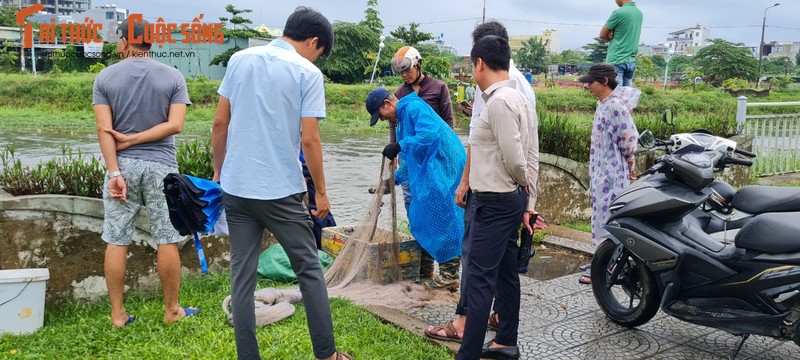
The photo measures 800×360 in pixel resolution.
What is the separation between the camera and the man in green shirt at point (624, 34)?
6551 millimetres

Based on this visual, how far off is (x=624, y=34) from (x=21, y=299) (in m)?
5.57

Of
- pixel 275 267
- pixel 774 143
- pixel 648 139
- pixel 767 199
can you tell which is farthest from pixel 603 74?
pixel 774 143

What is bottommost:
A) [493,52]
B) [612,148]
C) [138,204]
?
[138,204]

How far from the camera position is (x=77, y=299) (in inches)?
171

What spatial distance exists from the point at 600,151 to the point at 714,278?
172 cm

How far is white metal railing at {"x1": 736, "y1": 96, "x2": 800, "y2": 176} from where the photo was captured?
962 centimetres

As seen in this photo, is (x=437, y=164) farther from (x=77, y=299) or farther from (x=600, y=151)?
(x=77, y=299)

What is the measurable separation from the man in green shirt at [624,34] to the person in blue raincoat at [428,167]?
9.04ft

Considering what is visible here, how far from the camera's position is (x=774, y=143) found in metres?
10.1

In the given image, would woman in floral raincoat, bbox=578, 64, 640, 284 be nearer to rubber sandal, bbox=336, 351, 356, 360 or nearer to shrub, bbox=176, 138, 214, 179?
rubber sandal, bbox=336, 351, 356, 360

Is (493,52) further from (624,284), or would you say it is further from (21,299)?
(21,299)

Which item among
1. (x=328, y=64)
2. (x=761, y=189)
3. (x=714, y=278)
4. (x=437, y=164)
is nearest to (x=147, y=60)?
(x=437, y=164)

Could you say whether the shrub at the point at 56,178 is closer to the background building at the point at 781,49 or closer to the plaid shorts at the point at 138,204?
the plaid shorts at the point at 138,204

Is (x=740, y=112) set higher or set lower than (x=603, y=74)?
lower
